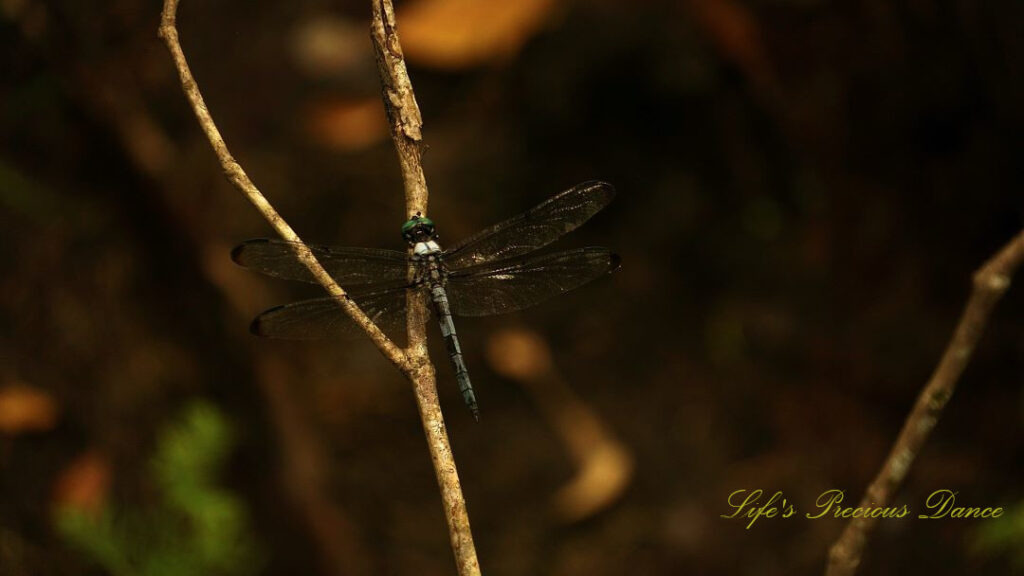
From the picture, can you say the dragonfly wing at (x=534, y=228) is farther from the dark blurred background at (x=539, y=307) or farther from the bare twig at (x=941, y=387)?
the dark blurred background at (x=539, y=307)

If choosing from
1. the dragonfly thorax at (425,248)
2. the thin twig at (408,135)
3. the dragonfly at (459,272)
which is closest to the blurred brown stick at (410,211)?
the thin twig at (408,135)

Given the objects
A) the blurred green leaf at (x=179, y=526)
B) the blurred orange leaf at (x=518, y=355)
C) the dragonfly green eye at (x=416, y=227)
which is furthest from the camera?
the blurred orange leaf at (x=518, y=355)

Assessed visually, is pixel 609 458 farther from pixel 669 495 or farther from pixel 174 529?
pixel 174 529

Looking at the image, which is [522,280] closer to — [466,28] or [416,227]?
[416,227]

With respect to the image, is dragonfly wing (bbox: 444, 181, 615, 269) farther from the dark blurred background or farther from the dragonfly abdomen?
the dark blurred background

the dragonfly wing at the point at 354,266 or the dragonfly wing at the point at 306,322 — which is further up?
the dragonfly wing at the point at 354,266

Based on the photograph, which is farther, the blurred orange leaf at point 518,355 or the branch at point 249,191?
the blurred orange leaf at point 518,355

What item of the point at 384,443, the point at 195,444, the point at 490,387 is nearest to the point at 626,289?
the point at 490,387
